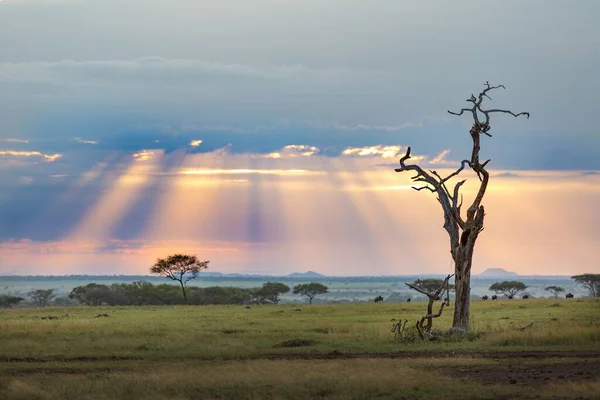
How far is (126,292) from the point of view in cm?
12262

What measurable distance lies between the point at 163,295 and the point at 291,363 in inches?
3638

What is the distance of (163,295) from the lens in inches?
4702

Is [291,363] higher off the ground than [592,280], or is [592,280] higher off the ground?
[592,280]

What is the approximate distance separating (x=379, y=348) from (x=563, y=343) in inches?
285

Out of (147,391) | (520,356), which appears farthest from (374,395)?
(520,356)

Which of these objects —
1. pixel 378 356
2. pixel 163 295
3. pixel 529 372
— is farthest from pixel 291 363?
pixel 163 295

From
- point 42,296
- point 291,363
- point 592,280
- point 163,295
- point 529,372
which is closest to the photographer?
point 529,372

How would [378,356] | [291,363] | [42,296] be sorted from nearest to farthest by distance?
[291,363] < [378,356] < [42,296]

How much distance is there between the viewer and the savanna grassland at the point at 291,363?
22.7 meters

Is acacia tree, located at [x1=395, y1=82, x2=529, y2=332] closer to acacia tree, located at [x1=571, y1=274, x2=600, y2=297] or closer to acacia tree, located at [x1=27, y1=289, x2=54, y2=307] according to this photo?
acacia tree, located at [x1=571, y1=274, x2=600, y2=297]

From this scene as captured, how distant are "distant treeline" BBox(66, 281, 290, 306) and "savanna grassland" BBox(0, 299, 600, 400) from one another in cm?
7140

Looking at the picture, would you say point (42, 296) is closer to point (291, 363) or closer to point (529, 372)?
point (291, 363)

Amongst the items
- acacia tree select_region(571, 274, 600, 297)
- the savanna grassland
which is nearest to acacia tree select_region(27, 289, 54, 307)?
acacia tree select_region(571, 274, 600, 297)

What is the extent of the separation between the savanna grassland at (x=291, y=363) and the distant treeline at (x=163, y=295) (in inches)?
2811
